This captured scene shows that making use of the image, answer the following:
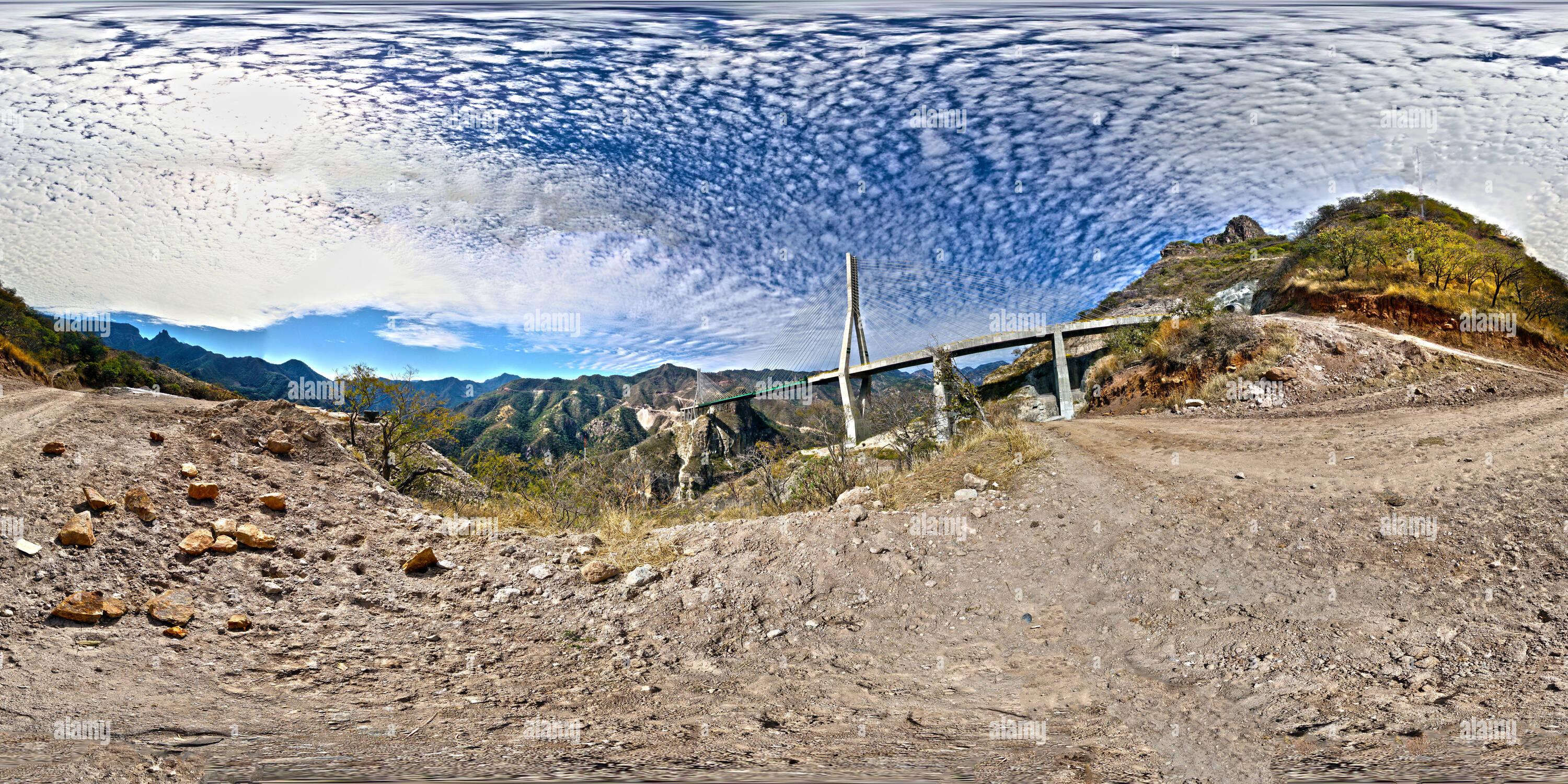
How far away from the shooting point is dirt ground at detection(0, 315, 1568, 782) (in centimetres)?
262

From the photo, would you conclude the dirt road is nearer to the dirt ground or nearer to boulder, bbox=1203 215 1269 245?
the dirt ground

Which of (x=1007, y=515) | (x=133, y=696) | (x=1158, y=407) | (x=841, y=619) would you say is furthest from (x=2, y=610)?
(x=1158, y=407)

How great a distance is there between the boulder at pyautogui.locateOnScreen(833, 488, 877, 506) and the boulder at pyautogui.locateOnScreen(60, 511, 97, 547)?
20.0ft

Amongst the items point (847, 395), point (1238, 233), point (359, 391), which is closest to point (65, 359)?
point (359, 391)

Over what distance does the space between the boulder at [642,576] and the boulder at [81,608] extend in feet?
10.5

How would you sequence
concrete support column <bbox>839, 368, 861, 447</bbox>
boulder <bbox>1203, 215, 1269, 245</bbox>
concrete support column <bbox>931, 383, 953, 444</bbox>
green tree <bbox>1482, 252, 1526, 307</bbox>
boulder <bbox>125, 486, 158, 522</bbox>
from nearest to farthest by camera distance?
1. boulder <bbox>125, 486, 158, 522</bbox>
2. concrete support column <bbox>931, 383, 953, 444</bbox>
3. green tree <bbox>1482, 252, 1526, 307</bbox>
4. concrete support column <bbox>839, 368, 861, 447</bbox>
5. boulder <bbox>1203, 215, 1269, 245</bbox>

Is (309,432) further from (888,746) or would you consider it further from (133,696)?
(888,746)

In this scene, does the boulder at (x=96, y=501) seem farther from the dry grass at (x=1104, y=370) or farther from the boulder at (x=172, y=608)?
the dry grass at (x=1104, y=370)

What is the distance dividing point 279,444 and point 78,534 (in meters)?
2.23

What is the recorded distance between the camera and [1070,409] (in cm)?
2848

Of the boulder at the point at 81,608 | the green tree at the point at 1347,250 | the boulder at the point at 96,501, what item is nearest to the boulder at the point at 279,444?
the boulder at the point at 96,501

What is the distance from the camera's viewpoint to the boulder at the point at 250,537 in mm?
4879

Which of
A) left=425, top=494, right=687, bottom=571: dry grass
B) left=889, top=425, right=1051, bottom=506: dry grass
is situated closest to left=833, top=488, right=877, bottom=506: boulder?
Result: left=889, top=425, right=1051, bottom=506: dry grass

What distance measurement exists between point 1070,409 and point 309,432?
2895cm
